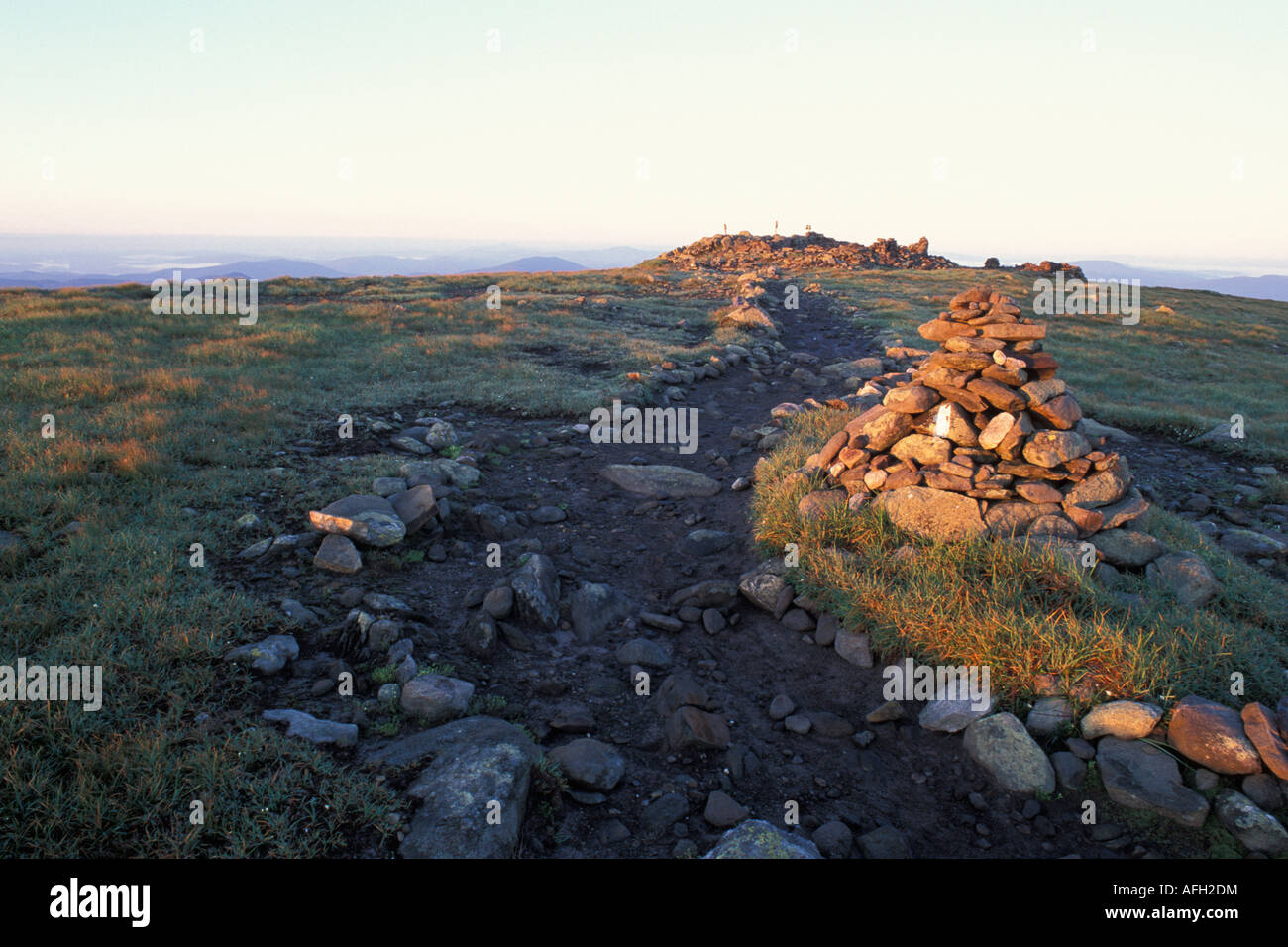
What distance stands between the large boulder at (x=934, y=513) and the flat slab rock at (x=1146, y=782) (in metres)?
2.45

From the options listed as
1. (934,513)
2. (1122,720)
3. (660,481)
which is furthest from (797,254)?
(1122,720)

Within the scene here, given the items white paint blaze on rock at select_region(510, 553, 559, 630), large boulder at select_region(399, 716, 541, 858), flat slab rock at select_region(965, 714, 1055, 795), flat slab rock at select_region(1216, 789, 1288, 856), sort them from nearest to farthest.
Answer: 1. large boulder at select_region(399, 716, 541, 858)
2. flat slab rock at select_region(1216, 789, 1288, 856)
3. flat slab rock at select_region(965, 714, 1055, 795)
4. white paint blaze on rock at select_region(510, 553, 559, 630)

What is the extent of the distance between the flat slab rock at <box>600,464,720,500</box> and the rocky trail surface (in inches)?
27.4

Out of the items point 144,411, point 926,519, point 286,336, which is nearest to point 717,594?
point 926,519

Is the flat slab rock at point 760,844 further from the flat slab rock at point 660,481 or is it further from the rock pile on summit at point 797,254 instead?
the rock pile on summit at point 797,254

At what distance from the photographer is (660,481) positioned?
974 centimetres

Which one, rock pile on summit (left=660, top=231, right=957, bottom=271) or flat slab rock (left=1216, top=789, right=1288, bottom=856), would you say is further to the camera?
rock pile on summit (left=660, top=231, right=957, bottom=271)

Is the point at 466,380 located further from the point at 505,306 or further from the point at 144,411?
the point at 505,306

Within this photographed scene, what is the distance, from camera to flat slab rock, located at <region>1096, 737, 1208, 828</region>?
408 centimetres

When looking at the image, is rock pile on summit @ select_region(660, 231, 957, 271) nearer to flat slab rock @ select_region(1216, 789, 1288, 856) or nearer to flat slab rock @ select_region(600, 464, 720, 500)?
flat slab rock @ select_region(600, 464, 720, 500)

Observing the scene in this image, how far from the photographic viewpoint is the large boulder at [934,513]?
6.74 m

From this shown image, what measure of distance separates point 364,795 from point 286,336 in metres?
15.4

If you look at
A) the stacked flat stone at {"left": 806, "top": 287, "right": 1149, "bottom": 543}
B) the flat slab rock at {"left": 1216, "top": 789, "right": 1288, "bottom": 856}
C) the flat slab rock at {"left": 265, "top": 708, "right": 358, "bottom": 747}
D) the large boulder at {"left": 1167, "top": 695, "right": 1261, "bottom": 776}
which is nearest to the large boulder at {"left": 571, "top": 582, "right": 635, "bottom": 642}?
the flat slab rock at {"left": 265, "top": 708, "right": 358, "bottom": 747}
